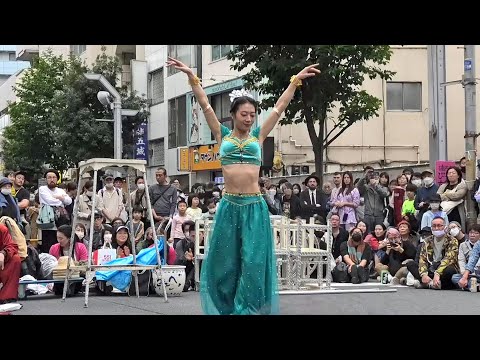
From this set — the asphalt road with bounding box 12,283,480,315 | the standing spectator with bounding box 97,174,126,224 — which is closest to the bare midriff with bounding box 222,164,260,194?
the asphalt road with bounding box 12,283,480,315

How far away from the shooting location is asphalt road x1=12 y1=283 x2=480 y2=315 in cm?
852

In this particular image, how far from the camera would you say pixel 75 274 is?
1068 cm

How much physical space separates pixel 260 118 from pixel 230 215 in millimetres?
17911

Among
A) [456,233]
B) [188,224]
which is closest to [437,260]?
[456,233]

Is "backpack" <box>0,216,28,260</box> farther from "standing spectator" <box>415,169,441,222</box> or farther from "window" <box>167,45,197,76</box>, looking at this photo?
"window" <box>167,45,197,76</box>

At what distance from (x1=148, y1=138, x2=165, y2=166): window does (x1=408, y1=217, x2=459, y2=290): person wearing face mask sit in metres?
22.9

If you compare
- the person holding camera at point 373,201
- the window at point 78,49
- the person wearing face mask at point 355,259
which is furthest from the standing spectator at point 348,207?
the window at point 78,49

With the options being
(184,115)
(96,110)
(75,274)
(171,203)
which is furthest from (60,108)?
(75,274)

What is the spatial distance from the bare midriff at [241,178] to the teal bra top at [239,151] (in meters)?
0.04

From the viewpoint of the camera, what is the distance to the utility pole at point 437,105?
54.9ft

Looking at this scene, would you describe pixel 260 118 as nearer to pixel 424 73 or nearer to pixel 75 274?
pixel 424 73

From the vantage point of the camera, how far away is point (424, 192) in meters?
12.9

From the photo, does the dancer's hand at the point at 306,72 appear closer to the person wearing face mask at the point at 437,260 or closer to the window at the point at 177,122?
the person wearing face mask at the point at 437,260

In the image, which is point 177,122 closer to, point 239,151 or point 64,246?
point 64,246
